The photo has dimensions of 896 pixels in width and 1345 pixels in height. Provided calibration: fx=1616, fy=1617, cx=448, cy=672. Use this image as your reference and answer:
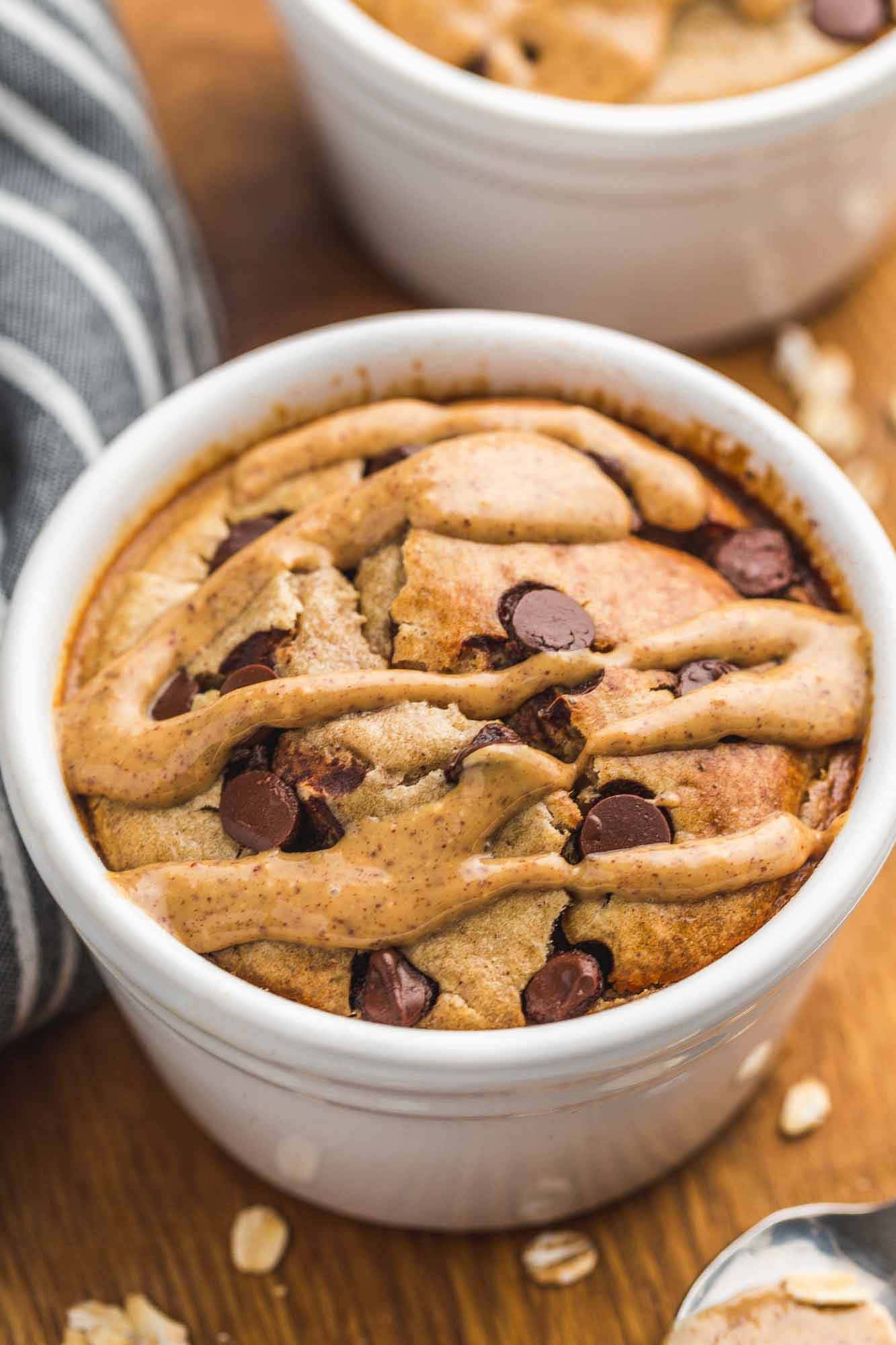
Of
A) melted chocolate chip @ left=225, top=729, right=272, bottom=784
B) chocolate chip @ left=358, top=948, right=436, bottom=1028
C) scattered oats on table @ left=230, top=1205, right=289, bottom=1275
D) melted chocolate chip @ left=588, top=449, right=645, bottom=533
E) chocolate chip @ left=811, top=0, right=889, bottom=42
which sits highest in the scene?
chocolate chip @ left=811, top=0, right=889, bottom=42

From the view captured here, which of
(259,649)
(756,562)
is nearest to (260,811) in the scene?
(259,649)

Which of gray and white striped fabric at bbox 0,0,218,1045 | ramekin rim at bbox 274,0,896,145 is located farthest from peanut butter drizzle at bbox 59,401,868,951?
ramekin rim at bbox 274,0,896,145

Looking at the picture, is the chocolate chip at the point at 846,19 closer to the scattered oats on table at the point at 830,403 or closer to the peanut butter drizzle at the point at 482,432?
the scattered oats on table at the point at 830,403

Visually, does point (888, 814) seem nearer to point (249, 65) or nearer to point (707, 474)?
point (707, 474)

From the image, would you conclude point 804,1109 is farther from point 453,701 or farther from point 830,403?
point 830,403

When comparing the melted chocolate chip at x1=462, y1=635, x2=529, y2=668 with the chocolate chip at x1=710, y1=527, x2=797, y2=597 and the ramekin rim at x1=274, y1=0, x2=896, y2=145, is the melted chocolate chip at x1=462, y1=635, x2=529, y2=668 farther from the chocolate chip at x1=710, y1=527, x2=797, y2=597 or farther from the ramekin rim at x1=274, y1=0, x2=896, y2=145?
the ramekin rim at x1=274, y1=0, x2=896, y2=145

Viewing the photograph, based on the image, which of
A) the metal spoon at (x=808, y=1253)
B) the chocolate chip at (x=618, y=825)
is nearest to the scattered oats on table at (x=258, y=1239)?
the metal spoon at (x=808, y=1253)

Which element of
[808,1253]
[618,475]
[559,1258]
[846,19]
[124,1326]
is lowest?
[124,1326]
